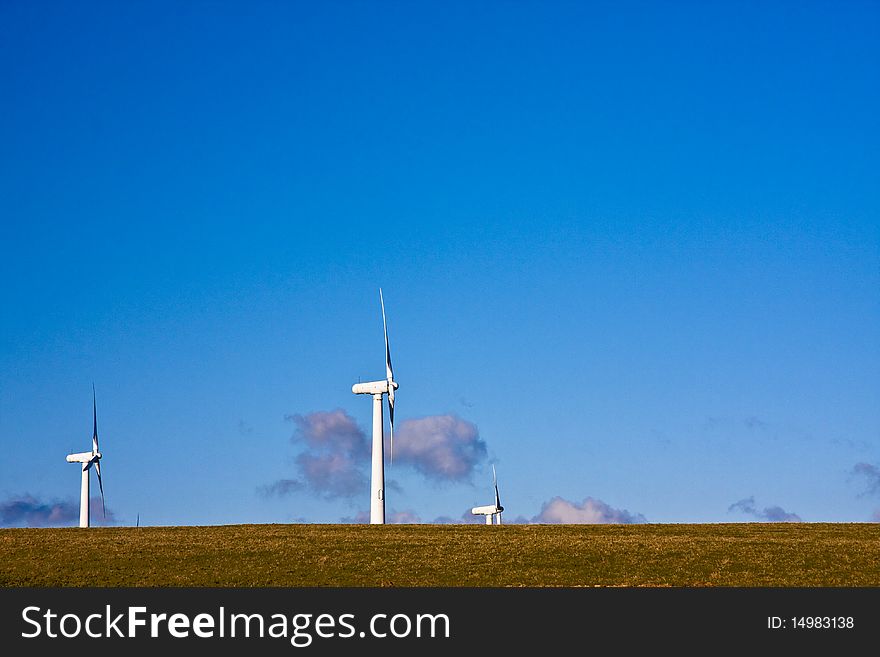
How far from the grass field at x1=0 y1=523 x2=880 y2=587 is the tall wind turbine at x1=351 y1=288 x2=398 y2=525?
9.93 m

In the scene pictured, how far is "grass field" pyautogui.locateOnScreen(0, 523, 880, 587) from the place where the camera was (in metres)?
45.3

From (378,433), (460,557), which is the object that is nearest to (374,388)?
(378,433)

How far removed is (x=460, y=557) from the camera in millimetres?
50406

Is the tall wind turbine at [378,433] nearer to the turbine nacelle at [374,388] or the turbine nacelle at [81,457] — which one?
the turbine nacelle at [374,388]

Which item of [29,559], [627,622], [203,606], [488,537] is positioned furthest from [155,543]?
[627,622]

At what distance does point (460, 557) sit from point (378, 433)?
96.5 feet

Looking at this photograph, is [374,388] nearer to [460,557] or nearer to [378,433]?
[378,433]

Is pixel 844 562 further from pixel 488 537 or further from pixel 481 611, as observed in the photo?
pixel 481 611

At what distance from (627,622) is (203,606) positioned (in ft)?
39.6

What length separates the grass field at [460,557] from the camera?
1785 inches

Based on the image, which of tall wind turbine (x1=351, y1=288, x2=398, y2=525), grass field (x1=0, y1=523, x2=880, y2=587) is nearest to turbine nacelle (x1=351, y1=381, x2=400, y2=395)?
tall wind turbine (x1=351, y1=288, x2=398, y2=525)

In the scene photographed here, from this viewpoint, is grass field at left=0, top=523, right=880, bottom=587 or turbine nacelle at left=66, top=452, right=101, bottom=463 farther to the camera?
turbine nacelle at left=66, top=452, right=101, bottom=463

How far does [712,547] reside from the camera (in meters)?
52.2

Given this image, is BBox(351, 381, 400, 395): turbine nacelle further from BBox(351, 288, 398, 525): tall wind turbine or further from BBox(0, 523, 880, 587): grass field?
BBox(0, 523, 880, 587): grass field
